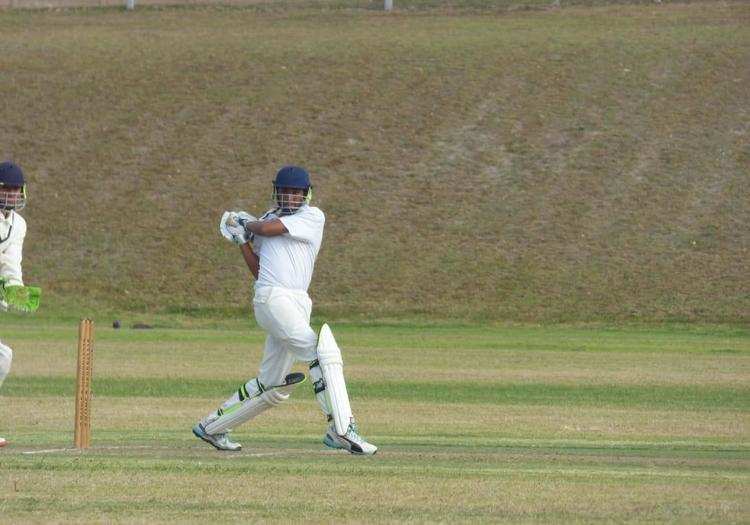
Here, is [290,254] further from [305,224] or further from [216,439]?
[216,439]

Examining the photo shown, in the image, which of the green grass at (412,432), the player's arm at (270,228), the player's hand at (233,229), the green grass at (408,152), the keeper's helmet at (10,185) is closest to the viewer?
the green grass at (412,432)

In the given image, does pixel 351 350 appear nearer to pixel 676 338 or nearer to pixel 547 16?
pixel 676 338

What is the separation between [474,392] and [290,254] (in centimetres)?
745

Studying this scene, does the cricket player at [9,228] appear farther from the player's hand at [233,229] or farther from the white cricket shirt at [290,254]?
the white cricket shirt at [290,254]

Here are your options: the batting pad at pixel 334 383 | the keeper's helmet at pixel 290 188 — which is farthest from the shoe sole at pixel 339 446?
the keeper's helmet at pixel 290 188

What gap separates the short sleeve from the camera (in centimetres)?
1123

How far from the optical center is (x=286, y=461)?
1081 cm

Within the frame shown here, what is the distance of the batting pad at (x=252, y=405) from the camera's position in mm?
11500

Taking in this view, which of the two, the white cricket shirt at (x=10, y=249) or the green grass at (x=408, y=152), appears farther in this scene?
the green grass at (x=408, y=152)

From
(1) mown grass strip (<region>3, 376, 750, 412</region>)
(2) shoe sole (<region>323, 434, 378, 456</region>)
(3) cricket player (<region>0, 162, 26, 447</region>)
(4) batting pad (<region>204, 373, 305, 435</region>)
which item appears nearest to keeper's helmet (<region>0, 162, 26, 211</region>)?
(3) cricket player (<region>0, 162, 26, 447</region>)

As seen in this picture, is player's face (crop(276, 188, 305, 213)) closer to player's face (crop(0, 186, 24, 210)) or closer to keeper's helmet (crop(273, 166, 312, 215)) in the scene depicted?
keeper's helmet (crop(273, 166, 312, 215))

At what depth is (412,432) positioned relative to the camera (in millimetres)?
13930

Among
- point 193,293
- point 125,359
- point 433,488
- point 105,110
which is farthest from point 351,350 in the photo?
point 105,110

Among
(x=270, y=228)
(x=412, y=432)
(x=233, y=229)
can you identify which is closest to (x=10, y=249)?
(x=233, y=229)
